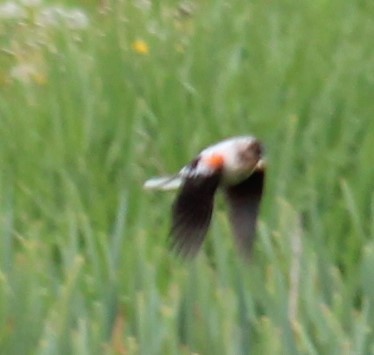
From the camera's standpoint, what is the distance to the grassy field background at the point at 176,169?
5.18 ft

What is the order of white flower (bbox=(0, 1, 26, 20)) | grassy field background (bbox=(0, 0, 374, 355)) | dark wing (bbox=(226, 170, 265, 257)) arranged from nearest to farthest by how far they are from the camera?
1. grassy field background (bbox=(0, 0, 374, 355))
2. dark wing (bbox=(226, 170, 265, 257))
3. white flower (bbox=(0, 1, 26, 20))

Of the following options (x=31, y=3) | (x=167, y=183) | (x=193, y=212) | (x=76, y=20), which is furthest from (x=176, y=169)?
(x=31, y=3)

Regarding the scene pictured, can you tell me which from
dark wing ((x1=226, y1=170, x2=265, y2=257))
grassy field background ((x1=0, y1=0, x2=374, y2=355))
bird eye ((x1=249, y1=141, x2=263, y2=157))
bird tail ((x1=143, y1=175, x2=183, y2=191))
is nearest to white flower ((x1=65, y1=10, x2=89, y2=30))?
grassy field background ((x1=0, y1=0, x2=374, y2=355))

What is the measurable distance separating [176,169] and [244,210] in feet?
1.79

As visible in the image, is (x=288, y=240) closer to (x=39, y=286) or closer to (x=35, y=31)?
(x=39, y=286)

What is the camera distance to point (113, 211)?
2.24 metres

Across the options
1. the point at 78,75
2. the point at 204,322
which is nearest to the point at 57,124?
the point at 78,75

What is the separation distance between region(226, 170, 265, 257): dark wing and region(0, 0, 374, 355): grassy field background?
0.03 meters

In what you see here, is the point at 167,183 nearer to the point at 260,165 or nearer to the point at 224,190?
the point at 224,190

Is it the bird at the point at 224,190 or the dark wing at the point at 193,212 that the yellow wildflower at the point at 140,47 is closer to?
the bird at the point at 224,190

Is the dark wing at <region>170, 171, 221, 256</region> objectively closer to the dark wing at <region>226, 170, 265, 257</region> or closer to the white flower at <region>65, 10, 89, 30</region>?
the dark wing at <region>226, 170, 265, 257</region>

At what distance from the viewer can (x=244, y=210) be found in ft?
5.90

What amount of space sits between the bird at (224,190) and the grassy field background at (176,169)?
0.04 meters

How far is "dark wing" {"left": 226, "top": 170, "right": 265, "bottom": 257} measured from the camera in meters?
1.78
